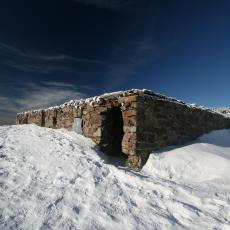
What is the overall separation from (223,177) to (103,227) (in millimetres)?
2747

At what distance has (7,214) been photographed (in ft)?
10.0

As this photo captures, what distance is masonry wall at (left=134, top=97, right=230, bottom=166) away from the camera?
578 centimetres

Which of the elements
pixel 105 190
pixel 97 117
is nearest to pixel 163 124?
pixel 97 117

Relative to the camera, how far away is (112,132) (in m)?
6.86

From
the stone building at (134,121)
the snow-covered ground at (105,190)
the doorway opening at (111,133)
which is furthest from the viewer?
the doorway opening at (111,133)

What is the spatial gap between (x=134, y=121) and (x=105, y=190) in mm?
2144

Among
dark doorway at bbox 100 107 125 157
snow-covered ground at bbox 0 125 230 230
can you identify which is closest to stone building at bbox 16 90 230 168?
dark doorway at bbox 100 107 125 157

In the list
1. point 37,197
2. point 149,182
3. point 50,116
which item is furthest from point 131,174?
point 50,116

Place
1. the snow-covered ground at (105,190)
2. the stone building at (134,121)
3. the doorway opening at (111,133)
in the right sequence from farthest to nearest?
the doorway opening at (111,133) → the stone building at (134,121) → the snow-covered ground at (105,190)

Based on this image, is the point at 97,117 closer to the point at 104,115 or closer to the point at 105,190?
the point at 104,115

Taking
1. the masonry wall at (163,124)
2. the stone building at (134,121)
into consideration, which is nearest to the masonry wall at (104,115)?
the stone building at (134,121)

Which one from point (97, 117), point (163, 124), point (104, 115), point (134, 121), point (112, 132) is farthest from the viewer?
point (112, 132)

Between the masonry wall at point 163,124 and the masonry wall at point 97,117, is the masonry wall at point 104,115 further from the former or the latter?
the masonry wall at point 163,124

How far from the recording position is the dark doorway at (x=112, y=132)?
6566 millimetres
